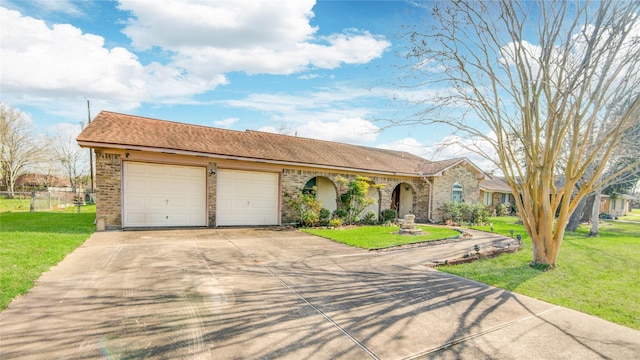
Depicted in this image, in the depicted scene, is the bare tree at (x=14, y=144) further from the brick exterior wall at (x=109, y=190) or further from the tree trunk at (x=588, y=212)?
the tree trunk at (x=588, y=212)

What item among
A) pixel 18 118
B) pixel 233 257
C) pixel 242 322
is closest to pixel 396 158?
pixel 233 257

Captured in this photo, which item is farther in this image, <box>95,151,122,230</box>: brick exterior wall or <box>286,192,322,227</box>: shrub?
<box>286,192,322,227</box>: shrub

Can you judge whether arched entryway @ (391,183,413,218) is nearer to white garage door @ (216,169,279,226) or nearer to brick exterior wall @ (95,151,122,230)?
white garage door @ (216,169,279,226)

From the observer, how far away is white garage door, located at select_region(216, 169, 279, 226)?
12.9 metres

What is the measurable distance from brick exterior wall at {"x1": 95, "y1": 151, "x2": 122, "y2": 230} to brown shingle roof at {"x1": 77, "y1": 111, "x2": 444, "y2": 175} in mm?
751

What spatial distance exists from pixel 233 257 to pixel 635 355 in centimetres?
683

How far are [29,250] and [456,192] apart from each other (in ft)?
65.6

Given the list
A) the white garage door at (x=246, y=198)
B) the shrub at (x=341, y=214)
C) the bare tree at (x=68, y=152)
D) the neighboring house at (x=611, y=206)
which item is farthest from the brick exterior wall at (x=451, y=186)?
the bare tree at (x=68, y=152)

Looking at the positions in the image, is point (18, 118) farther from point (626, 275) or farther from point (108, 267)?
point (626, 275)

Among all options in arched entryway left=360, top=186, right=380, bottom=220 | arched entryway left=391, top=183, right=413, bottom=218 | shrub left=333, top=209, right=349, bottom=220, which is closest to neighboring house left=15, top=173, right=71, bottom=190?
shrub left=333, top=209, right=349, bottom=220

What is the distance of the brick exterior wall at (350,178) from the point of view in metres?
14.3

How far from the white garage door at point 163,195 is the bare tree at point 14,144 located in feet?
105

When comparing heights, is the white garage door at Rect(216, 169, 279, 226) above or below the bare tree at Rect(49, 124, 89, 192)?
below

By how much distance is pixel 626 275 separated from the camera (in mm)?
6953
